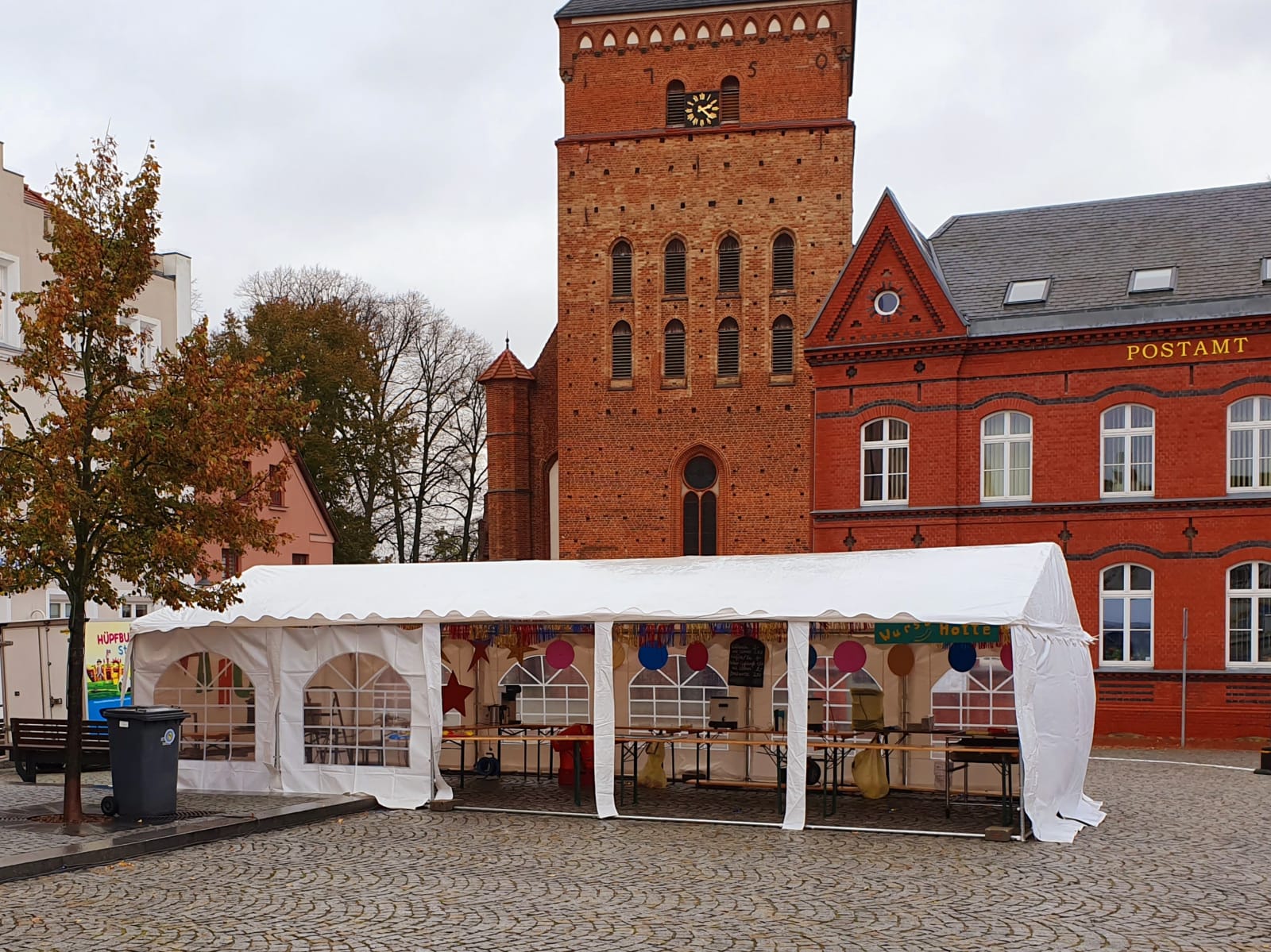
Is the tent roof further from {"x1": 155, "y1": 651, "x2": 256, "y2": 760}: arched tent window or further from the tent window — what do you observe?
the tent window

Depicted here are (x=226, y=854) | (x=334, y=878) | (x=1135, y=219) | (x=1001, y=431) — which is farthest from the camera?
(x=1135, y=219)

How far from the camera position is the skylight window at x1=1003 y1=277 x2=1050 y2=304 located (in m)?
26.2

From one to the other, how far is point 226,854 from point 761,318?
26.7 meters

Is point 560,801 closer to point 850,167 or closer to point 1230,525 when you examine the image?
point 1230,525

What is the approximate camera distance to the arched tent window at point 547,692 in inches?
732

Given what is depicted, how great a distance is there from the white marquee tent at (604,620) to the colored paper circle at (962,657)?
1.16m

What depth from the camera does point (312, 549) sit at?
40656 millimetres

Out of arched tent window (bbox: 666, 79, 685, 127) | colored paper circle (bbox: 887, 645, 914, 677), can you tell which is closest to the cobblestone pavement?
colored paper circle (bbox: 887, 645, 914, 677)

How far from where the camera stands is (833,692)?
17.4 m

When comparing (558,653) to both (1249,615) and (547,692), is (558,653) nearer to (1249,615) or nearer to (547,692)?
(547,692)

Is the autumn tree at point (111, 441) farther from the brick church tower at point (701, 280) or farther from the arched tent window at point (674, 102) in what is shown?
the arched tent window at point (674, 102)

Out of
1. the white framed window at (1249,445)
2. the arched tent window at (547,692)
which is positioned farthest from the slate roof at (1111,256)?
the arched tent window at (547,692)

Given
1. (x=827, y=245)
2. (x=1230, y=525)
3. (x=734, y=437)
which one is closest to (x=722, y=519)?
(x=734, y=437)

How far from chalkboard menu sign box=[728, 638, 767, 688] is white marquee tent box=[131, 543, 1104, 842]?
1575mm
